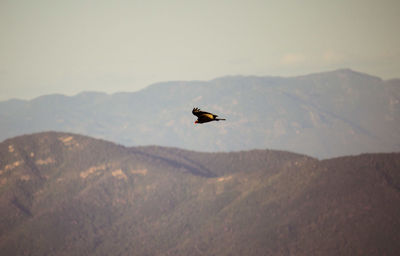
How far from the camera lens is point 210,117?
85.2 metres
